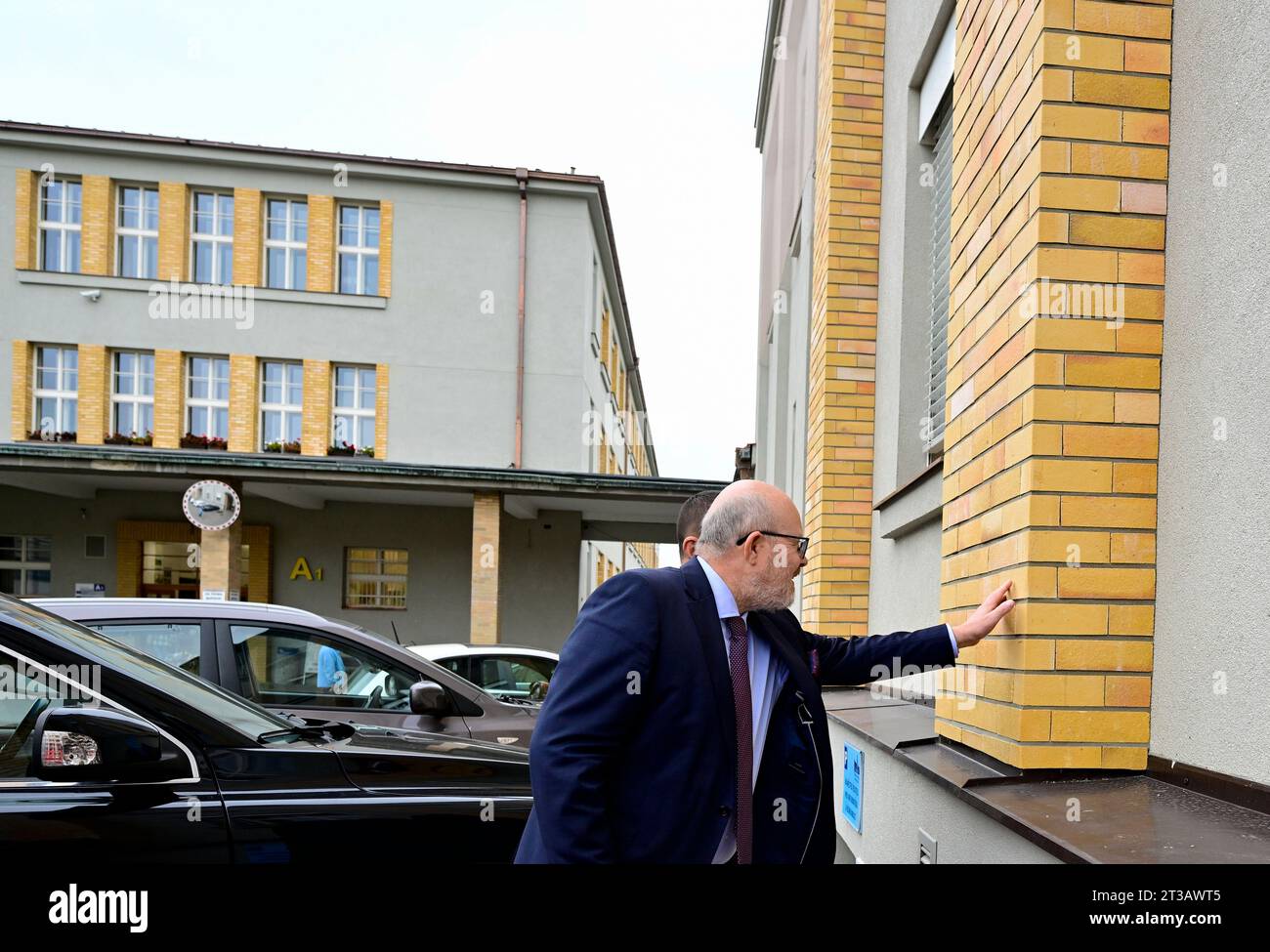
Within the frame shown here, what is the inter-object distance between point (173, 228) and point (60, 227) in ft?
8.25

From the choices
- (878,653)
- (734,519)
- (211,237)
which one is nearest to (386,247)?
(211,237)

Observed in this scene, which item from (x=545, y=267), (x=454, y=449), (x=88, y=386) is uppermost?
(x=545, y=267)

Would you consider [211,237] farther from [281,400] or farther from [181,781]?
[181,781]

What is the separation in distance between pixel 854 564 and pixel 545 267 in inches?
597

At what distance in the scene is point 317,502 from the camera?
1733 centimetres

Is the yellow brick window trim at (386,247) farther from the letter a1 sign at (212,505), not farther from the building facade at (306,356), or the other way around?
the letter a1 sign at (212,505)

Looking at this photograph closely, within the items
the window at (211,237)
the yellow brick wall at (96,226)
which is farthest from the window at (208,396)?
the yellow brick wall at (96,226)

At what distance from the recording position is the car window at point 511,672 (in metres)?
7.84

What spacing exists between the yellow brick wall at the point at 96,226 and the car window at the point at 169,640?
17.4 meters

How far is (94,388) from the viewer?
1831cm

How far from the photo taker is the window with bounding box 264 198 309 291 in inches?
754

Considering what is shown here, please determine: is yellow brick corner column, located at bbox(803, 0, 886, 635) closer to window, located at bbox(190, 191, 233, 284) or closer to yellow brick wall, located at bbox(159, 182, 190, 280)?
window, located at bbox(190, 191, 233, 284)
